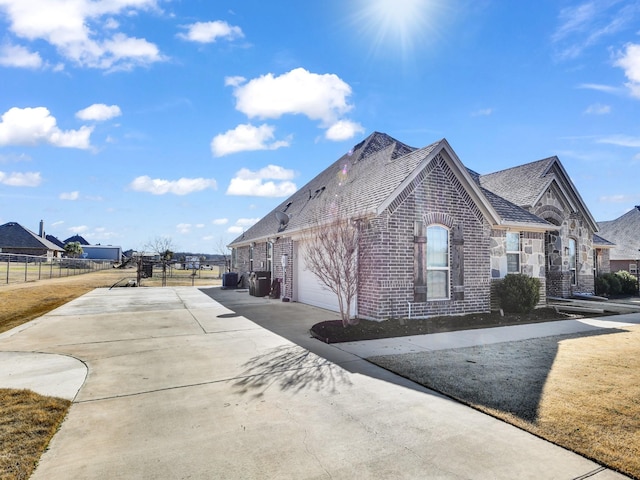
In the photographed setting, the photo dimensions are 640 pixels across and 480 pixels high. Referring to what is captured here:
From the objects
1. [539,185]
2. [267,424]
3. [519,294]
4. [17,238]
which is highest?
[539,185]

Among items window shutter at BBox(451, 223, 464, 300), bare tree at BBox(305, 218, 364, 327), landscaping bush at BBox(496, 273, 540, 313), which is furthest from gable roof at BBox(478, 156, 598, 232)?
bare tree at BBox(305, 218, 364, 327)

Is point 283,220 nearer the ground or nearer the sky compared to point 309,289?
nearer the sky

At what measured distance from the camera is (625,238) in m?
30.4

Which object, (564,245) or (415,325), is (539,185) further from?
(415,325)

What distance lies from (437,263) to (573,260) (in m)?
12.4

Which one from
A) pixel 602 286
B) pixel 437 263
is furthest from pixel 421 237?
pixel 602 286

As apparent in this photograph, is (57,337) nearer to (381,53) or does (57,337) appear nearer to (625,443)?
(625,443)

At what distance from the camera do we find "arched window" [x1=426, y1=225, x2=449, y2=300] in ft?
36.4

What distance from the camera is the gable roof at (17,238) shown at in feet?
221

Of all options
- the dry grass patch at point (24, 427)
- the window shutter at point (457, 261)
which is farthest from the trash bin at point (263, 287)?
the dry grass patch at point (24, 427)

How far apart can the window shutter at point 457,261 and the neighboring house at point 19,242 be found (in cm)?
7656

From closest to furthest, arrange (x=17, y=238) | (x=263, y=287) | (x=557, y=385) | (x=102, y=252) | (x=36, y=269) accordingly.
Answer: (x=557, y=385)
(x=263, y=287)
(x=36, y=269)
(x=17, y=238)
(x=102, y=252)

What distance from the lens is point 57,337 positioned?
349 inches

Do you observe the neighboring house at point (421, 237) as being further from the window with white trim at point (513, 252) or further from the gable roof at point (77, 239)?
the gable roof at point (77, 239)
